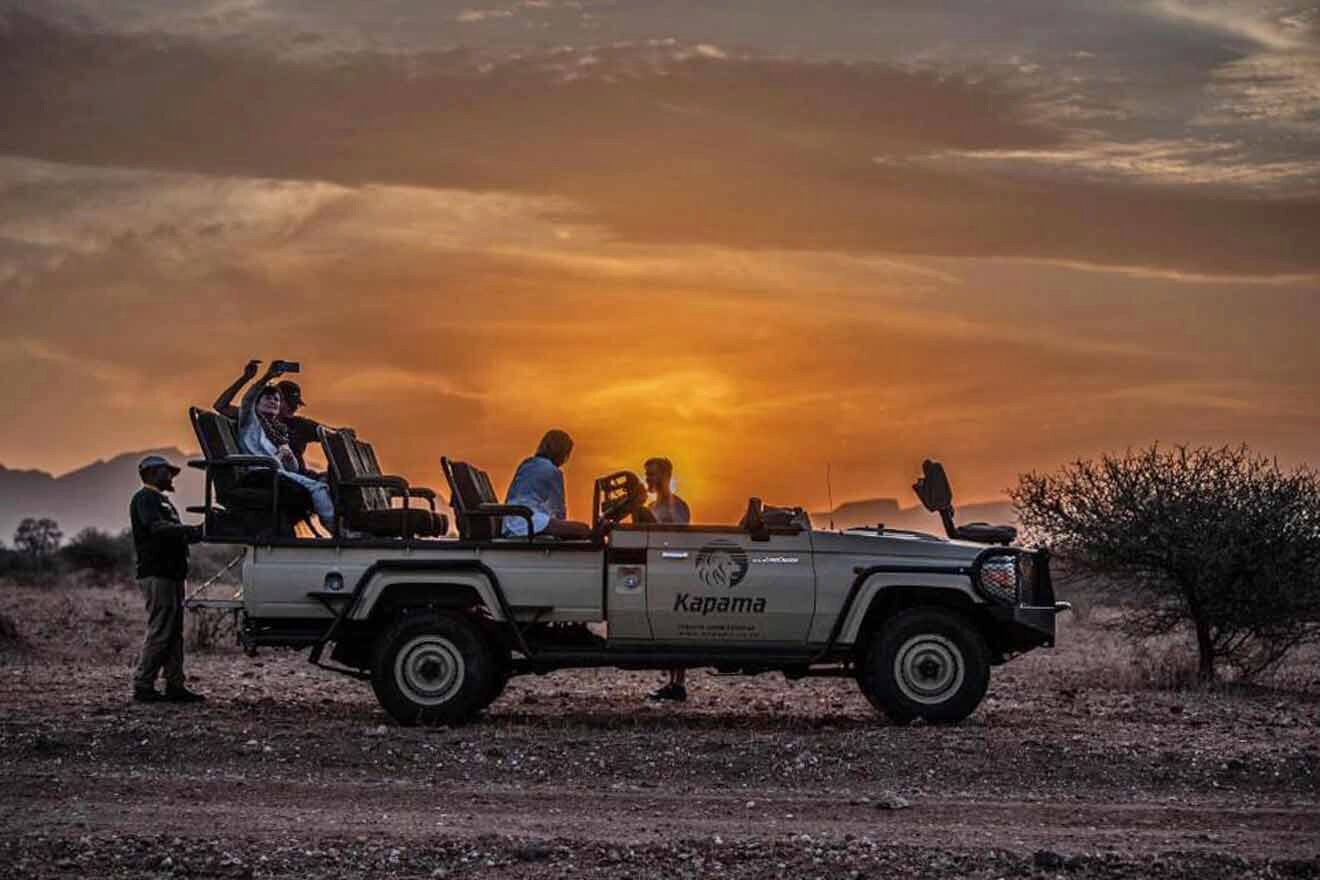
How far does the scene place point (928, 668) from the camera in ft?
51.9

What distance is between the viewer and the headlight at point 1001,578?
15.9 meters

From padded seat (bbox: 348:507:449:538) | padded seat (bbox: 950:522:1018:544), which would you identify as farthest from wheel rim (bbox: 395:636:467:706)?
padded seat (bbox: 950:522:1018:544)

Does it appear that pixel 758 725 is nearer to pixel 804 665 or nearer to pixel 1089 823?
pixel 804 665

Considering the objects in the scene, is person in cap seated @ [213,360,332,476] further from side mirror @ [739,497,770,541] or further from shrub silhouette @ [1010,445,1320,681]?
shrub silhouette @ [1010,445,1320,681]

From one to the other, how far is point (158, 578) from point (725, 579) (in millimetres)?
5309

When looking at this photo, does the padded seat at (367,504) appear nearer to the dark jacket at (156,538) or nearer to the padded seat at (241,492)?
the padded seat at (241,492)

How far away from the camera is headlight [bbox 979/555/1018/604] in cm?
1588

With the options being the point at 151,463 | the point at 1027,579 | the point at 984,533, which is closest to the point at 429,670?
the point at 151,463

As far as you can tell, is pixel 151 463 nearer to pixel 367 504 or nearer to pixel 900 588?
pixel 367 504

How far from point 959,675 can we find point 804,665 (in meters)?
1.26

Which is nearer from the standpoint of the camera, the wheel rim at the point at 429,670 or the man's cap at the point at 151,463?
the wheel rim at the point at 429,670

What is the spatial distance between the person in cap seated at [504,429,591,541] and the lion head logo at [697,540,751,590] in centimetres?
120

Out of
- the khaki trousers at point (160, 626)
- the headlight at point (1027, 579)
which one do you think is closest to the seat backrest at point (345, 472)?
the khaki trousers at point (160, 626)

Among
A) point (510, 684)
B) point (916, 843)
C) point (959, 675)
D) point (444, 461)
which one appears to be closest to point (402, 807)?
point (916, 843)
